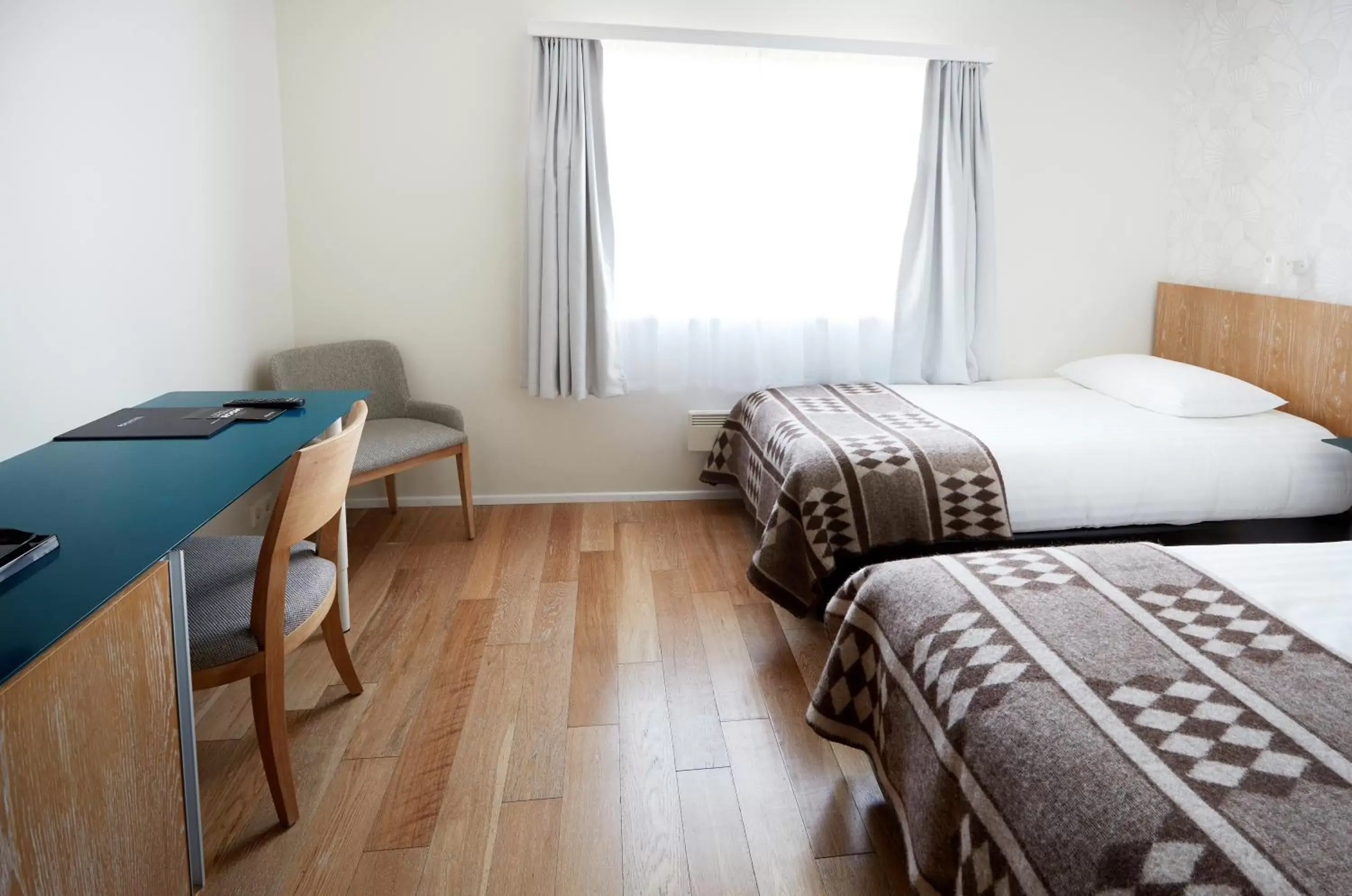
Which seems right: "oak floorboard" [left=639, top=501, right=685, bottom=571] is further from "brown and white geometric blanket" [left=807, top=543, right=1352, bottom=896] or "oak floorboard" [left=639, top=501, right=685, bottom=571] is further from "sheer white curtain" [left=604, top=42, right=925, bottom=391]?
"brown and white geometric blanket" [left=807, top=543, right=1352, bottom=896]

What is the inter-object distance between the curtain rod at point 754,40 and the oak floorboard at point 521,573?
1.91m

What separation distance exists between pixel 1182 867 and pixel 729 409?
3021 millimetres

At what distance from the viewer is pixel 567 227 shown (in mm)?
3615

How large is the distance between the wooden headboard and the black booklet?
3.70 metres

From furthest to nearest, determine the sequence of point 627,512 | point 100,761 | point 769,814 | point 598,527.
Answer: point 627,512 → point 598,527 → point 769,814 → point 100,761

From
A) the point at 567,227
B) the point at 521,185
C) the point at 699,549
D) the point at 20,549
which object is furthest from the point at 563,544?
the point at 20,549

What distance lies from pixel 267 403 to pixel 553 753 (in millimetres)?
1172

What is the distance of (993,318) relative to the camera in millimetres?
3936

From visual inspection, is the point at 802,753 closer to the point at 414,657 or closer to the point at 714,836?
the point at 714,836

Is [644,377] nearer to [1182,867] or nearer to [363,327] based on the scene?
[363,327]

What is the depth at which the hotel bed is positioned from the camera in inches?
108

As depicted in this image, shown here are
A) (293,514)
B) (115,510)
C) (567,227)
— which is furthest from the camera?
(567,227)

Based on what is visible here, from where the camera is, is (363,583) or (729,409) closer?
(363,583)

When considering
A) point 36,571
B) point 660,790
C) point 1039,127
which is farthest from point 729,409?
point 36,571
